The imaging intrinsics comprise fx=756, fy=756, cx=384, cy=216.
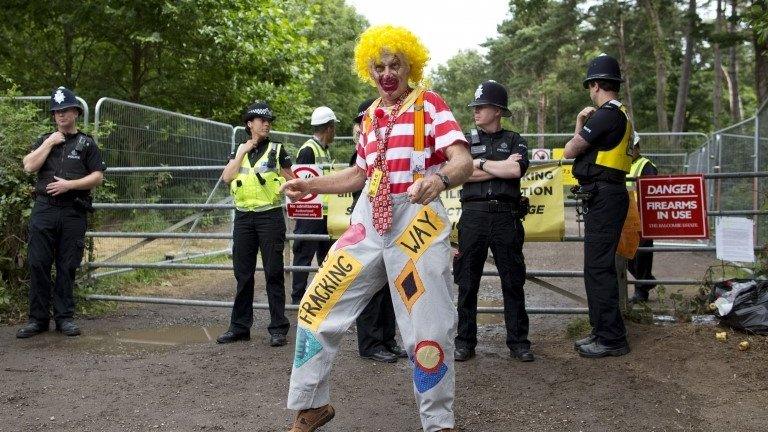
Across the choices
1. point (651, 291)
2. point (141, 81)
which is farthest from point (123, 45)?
point (651, 291)

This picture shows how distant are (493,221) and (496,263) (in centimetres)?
34

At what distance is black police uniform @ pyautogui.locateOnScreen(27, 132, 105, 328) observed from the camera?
6.84m

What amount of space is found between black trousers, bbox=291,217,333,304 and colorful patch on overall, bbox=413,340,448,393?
4.04m

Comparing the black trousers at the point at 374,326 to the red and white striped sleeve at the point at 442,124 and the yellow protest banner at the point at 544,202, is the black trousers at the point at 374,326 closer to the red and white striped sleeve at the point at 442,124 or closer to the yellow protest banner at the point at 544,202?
the yellow protest banner at the point at 544,202

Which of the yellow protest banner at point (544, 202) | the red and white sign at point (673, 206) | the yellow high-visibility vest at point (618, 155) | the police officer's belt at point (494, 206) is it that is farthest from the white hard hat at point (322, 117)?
the red and white sign at point (673, 206)

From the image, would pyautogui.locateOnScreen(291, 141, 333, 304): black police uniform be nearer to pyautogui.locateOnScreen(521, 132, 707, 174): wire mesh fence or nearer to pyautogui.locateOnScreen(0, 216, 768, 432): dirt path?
pyautogui.locateOnScreen(0, 216, 768, 432): dirt path

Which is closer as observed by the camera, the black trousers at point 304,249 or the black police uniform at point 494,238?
the black police uniform at point 494,238

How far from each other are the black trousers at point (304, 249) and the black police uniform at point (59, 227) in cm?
201

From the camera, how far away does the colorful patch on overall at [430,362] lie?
12.1ft

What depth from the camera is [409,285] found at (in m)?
3.75

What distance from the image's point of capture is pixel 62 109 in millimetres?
6832

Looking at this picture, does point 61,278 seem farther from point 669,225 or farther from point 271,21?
point 271,21

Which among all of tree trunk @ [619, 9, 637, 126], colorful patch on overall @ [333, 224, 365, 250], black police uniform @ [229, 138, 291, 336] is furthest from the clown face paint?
tree trunk @ [619, 9, 637, 126]

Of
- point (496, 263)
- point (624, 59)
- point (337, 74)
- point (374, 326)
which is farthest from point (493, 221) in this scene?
point (337, 74)
